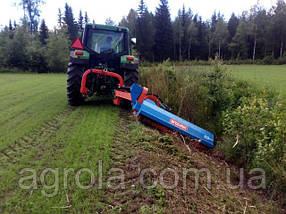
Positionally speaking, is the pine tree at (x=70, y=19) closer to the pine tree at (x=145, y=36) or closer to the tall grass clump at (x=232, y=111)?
the pine tree at (x=145, y=36)

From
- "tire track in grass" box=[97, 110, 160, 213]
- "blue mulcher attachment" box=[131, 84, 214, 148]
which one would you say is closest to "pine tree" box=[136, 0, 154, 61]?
"blue mulcher attachment" box=[131, 84, 214, 148]

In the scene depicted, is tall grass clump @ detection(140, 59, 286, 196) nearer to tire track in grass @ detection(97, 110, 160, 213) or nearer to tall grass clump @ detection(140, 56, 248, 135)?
tall grass clump @ detection(140, 56, 248, 135)

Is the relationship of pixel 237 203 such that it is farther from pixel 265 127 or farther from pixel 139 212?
pixel 265 127

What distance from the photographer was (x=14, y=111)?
18.3 ft

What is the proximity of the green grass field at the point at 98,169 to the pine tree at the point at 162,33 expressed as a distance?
3541cm

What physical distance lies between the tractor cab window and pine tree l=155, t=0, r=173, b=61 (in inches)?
1266

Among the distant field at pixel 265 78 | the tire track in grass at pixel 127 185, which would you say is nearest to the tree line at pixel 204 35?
the distant field at pixel 265 78

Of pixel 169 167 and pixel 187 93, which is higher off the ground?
pixel 187 93

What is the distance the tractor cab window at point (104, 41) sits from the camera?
6.73 m

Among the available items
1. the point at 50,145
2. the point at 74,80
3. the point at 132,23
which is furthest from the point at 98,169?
the point at 132,23

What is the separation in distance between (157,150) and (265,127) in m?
1.75

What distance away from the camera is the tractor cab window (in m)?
6.73

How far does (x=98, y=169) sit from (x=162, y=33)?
38704 mm

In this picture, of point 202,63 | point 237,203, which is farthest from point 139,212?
point 202,63
